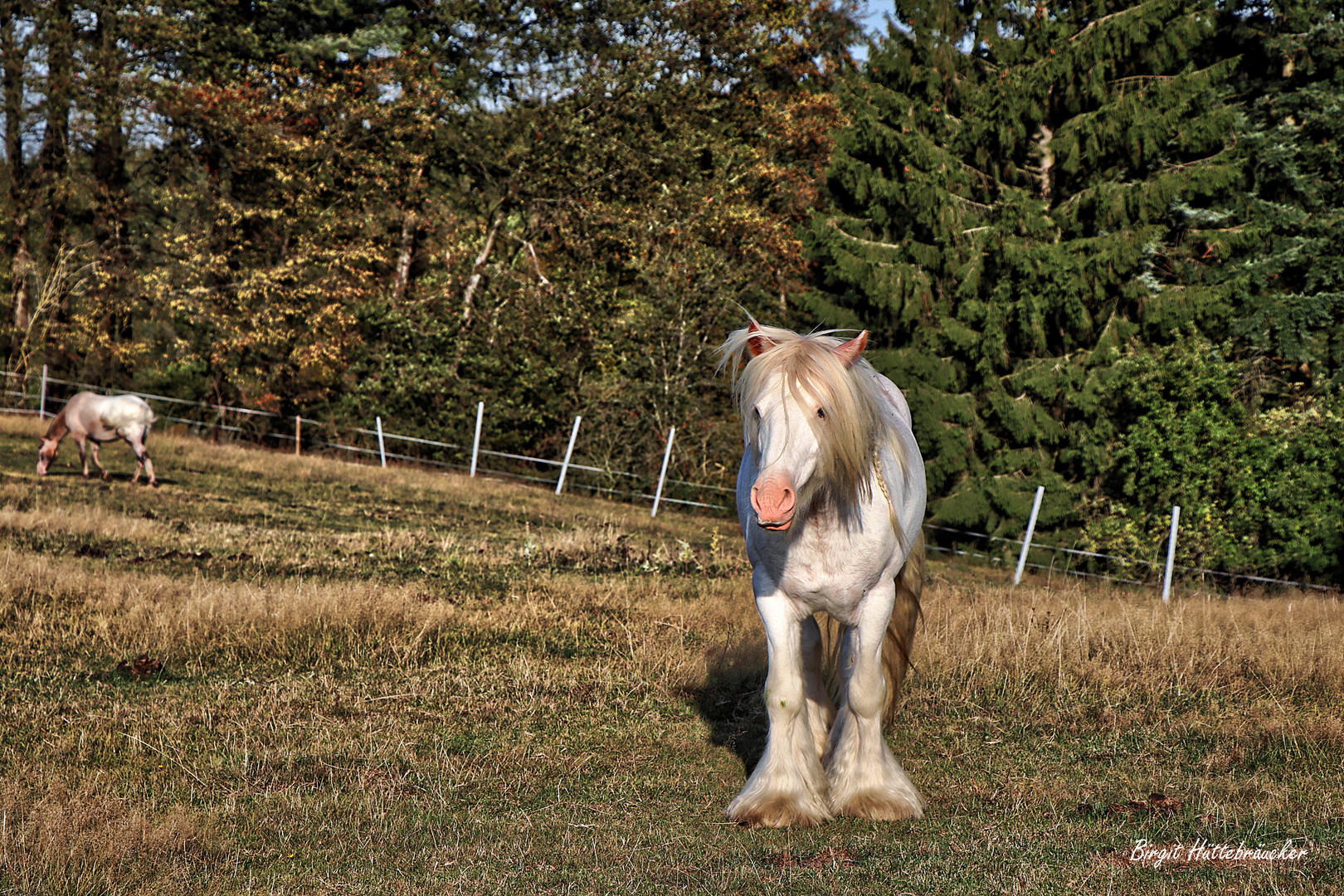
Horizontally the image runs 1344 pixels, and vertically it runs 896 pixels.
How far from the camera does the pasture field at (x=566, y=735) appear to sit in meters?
3.81

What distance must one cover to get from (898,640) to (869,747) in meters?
0.79

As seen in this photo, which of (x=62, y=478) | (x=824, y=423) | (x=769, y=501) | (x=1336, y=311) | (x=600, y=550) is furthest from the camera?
(x=1336, y=311)

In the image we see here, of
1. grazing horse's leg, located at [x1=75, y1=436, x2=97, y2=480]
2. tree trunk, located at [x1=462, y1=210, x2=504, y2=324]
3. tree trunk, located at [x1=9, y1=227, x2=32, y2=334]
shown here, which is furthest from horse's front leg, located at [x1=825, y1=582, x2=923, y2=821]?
tree trunk, located at [x1=9, y1=227, x2=32, y2=334]

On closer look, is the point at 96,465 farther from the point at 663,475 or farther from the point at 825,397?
the point at 825,397

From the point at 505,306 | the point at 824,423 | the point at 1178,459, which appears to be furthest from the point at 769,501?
the point at 505,306

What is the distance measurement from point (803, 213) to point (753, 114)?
9.99 feet

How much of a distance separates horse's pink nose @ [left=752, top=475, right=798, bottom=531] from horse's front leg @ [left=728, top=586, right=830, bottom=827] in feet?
2.81

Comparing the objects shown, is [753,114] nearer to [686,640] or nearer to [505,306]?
[505,306]

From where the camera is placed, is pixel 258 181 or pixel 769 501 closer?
pixel 769 501

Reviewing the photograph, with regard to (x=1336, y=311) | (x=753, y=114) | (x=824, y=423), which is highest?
(x=753, y=114)

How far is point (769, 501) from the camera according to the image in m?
3.81

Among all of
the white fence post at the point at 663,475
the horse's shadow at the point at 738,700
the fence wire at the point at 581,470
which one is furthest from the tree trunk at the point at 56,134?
the horse's shadow at the point at 738,700
